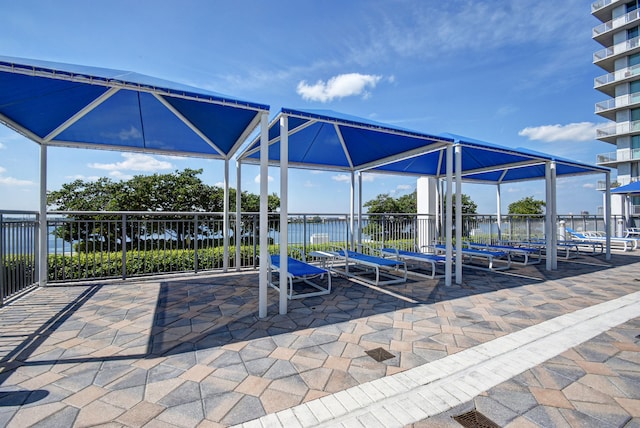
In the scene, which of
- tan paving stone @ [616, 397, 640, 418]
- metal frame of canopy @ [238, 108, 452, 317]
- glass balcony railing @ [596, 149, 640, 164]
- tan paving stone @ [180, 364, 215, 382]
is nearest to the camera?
tan paving stone @ [616, 397, 640, 418]

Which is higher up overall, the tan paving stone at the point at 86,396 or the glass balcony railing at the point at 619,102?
the glass balcony railing at the point at 619,102

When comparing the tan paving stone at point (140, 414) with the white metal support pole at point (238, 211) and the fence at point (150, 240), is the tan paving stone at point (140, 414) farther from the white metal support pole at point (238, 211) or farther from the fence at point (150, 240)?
the white metal support pole at point (238, 211)

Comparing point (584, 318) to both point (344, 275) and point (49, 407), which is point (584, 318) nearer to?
point (344, 275)

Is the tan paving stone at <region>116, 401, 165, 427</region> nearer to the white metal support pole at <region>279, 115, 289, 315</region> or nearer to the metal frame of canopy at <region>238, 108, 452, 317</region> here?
the metal frame of canopy at <region>238, 108, 452, 317</region>

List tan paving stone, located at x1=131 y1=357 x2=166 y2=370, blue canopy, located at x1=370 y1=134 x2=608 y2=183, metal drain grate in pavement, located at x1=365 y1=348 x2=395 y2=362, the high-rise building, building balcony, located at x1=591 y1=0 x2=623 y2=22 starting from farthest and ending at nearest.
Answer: building balcony, located at x1=591 y1=0 x2=623 y2=22 < the high-rise building < blue canopy, located at x1=370 y1=134 x2=608 y2=183 < metal drain grate in pavement, located at x1=365 y1=348 x2=395 y2=362 < tan paving stone, located at x1=131 y1=357 x2=166 y2=370

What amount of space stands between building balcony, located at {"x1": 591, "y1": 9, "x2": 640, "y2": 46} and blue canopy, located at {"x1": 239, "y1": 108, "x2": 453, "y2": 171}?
131 feet

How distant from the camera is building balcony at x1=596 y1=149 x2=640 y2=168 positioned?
1149 inches

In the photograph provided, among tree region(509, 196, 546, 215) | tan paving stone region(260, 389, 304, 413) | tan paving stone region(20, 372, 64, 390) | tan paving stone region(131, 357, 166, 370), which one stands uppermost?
tree region(509, 196, 546, 215)

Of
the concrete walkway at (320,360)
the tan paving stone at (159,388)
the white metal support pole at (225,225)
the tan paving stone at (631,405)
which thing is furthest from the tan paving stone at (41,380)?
the white metal support pole at (225,225)

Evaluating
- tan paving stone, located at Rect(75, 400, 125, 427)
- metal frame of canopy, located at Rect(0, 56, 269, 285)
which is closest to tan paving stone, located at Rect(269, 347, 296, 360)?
tan paving stone, located at Rect(75, 400, 125, 427)

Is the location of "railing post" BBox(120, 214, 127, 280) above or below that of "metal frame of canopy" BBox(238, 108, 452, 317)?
below

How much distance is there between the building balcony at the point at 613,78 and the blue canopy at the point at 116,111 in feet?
135

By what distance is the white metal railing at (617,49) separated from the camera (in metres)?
28.7

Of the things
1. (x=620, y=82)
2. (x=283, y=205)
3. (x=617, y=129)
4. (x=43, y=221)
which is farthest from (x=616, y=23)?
(x=43, y=221)
